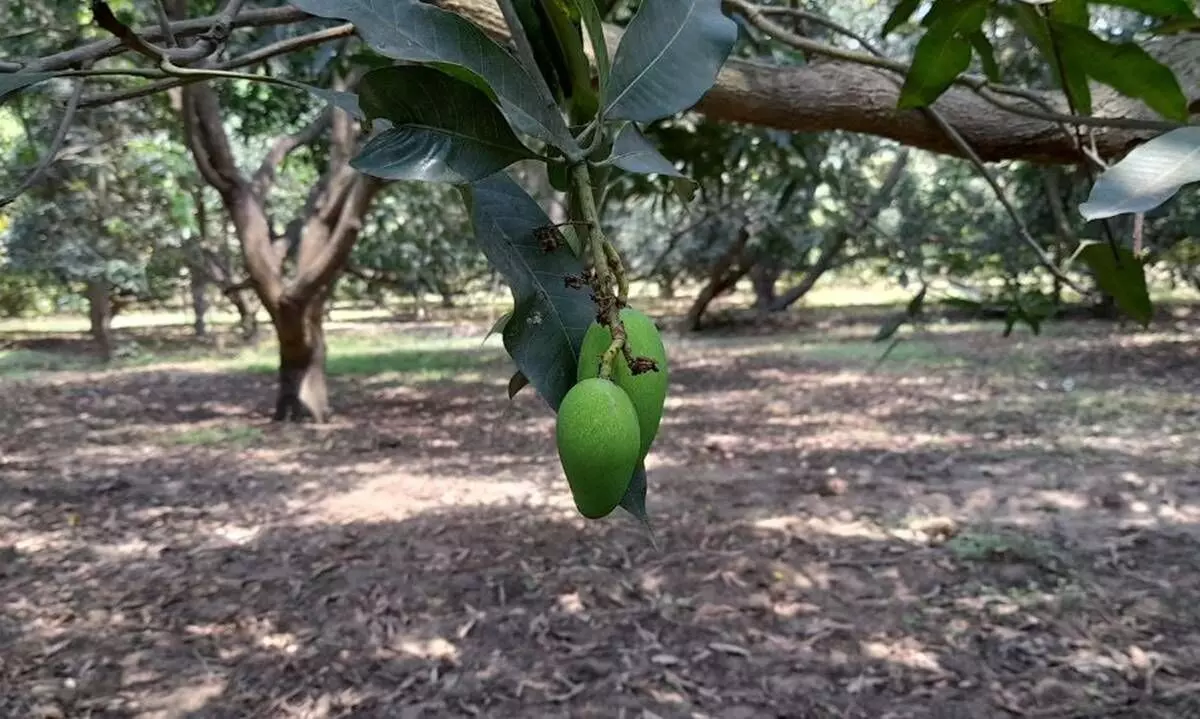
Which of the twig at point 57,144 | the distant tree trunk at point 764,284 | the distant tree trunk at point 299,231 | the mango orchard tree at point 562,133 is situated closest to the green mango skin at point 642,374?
the mango orchard tree at point 562,133

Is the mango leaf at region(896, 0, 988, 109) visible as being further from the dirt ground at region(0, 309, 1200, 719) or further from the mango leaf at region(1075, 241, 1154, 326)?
the dirt ground at region(0, 309, 1200, 719)

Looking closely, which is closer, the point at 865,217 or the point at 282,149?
the point at 865,217

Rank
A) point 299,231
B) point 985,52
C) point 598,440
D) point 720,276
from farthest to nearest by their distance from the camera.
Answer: point 720,276, point 299,231, point 985,52, point 598,440

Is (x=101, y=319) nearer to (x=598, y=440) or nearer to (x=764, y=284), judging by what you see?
(x=764, y=284)

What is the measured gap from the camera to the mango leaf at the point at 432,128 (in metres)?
0.63

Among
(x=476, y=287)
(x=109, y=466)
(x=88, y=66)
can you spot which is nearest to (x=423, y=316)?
(x=476, y=287)

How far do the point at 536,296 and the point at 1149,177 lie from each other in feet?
1.51

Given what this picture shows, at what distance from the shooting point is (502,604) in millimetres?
3641

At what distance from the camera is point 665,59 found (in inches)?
27.2

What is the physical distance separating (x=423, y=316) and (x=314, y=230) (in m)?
12.3

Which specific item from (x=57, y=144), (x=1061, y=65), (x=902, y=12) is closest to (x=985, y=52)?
(x=902, y=12)

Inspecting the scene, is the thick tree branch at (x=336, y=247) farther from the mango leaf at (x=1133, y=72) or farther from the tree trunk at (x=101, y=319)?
the tree trunk at (x=101, y=319)

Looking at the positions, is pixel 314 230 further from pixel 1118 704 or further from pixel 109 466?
pixel 1118 704

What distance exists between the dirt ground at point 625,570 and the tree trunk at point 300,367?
37 cm
